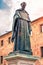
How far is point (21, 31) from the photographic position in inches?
305

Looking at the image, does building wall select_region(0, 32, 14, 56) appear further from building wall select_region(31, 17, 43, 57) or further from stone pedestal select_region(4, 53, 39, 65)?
stone pedestal select_region(4, 53, 39, 65)

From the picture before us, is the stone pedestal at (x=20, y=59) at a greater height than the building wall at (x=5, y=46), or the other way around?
the building wall at (x=5, y=46)

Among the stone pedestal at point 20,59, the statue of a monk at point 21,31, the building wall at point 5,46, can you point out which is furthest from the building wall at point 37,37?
the stone pedestal at point 20,59

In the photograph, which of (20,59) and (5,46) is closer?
(20,59)

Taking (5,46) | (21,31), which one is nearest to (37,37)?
(5,46)

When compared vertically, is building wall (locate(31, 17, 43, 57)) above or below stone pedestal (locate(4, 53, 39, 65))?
above

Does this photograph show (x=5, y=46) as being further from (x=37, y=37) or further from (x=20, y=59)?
(x=20, y=59)

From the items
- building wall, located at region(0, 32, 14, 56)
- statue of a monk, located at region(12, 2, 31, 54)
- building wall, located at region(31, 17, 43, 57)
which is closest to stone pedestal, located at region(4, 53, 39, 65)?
statue of a monk, located at region(12, 2, 31, 54)

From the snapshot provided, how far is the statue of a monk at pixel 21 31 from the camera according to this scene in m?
7.61

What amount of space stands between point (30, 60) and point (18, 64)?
516 mm

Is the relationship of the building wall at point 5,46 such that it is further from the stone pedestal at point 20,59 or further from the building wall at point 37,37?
the stone pedestal at point 20,59

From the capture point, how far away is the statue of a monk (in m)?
7.61

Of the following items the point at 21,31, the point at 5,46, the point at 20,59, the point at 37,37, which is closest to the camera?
the point at 20,59

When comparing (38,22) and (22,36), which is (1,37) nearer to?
(38,22)
